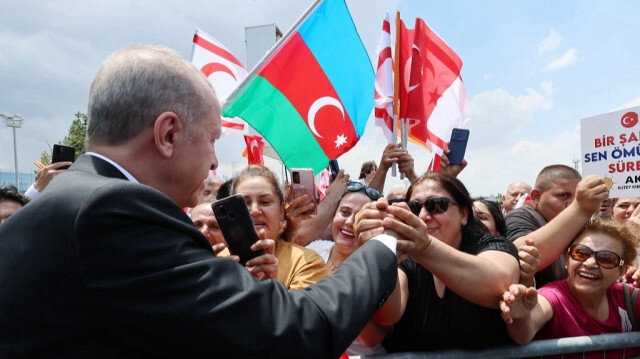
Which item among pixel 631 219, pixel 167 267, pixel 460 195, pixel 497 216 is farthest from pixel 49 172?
pixel 631 219

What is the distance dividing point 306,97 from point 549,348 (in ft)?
9.30

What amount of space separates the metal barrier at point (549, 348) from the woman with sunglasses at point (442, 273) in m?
0.05

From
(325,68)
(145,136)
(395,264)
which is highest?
(325,68)

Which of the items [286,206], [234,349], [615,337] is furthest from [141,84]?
[615,337]

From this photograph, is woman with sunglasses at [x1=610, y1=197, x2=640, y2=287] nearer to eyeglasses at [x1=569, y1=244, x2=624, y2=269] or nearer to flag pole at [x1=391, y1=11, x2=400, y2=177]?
eyeglasses at [x1=569, y1=244, x2=624, y2=269]

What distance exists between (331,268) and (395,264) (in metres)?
1.89

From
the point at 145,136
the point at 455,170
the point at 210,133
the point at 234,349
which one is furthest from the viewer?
the point at 455,170

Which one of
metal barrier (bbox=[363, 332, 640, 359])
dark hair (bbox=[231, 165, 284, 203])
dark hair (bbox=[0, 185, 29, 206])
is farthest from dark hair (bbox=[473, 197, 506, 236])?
dark hair (bbox=[0, 185, 29, 206])

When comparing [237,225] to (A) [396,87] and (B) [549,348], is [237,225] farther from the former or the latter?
(A) [396,87]

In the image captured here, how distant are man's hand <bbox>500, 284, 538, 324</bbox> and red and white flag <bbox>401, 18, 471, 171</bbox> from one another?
8.28 feet

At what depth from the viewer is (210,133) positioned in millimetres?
1408

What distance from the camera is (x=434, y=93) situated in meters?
4.59

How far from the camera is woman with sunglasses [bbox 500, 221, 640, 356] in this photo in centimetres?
242

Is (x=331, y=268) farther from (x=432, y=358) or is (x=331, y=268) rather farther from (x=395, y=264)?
(x=395, y=264)
